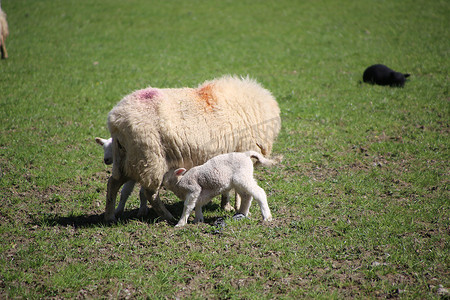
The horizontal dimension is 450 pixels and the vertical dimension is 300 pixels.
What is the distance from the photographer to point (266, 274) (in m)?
4.60

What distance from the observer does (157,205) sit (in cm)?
578

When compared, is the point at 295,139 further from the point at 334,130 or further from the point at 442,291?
the point at 442,291

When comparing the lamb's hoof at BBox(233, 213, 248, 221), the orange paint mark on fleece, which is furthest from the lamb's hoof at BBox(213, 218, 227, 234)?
the orange paint mark on fleece

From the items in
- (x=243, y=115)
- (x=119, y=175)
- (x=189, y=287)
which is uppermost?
(x=243, y=115)

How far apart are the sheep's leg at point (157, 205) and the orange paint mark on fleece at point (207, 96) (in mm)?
1474

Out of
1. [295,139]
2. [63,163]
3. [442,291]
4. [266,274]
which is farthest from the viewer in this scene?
[295,139]

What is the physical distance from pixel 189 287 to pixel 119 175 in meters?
2.06

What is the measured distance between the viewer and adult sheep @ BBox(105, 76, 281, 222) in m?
5.47

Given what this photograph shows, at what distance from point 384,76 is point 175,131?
808 cm

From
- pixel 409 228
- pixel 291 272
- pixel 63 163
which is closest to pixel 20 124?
pixel 63 163

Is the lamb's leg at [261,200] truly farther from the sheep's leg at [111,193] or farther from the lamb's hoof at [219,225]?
the sheep's leg at [111,193]

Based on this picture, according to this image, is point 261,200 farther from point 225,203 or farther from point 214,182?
point 225,203

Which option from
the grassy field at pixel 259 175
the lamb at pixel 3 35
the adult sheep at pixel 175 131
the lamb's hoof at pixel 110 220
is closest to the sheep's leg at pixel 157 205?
the adult sheep at pixel 175 131

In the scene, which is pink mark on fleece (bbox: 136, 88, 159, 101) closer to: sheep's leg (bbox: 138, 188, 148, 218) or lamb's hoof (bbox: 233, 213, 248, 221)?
sheep's leg (bbox: 138, 188, 148, 218)
